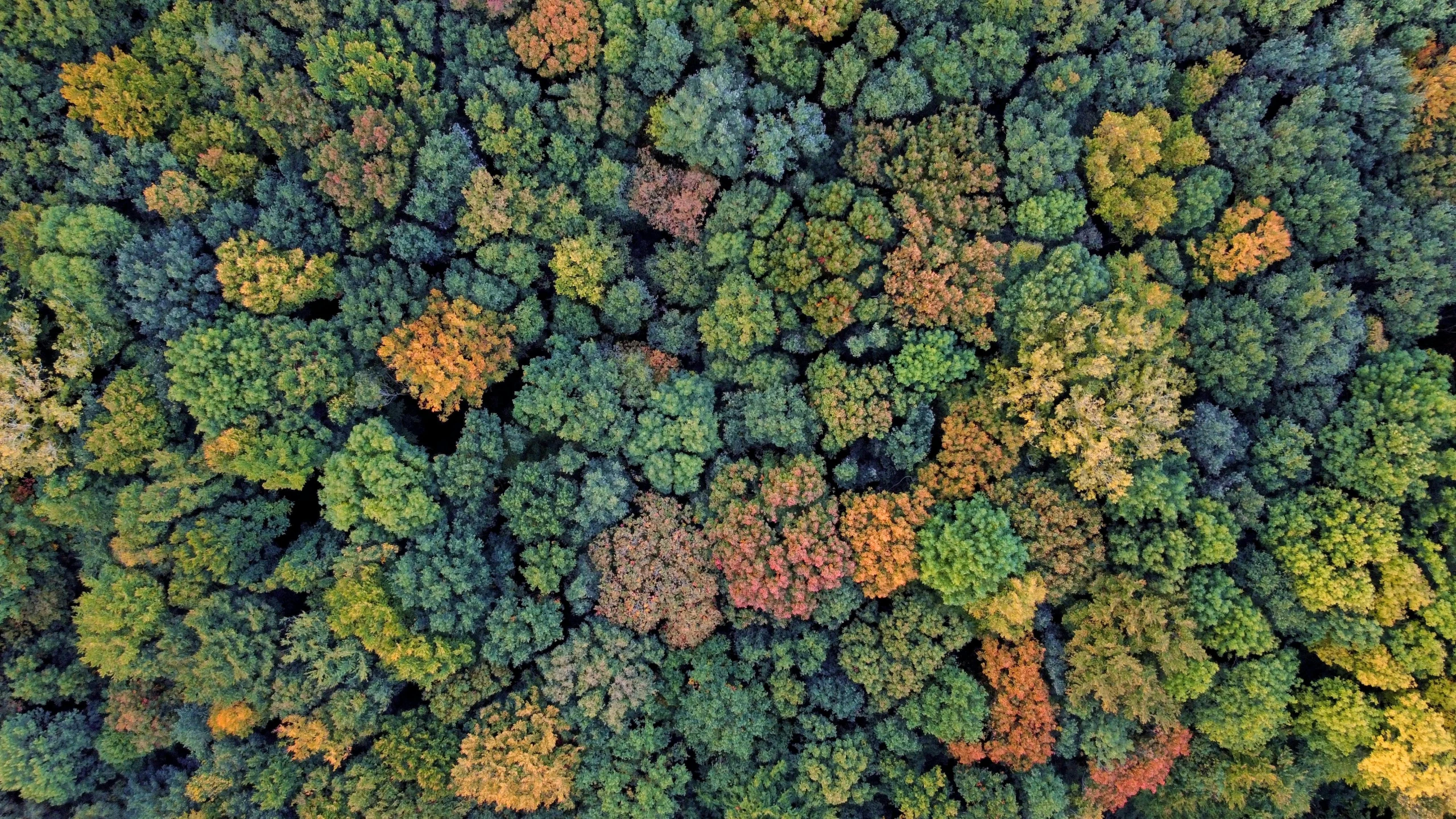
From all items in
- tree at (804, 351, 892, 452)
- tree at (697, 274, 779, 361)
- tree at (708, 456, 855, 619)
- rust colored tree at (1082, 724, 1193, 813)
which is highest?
tree at (697, 274, 779, 361)

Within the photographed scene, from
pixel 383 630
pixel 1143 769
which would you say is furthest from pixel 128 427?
pixel 1143 769

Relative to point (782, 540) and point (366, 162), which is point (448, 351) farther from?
point (782, 540)

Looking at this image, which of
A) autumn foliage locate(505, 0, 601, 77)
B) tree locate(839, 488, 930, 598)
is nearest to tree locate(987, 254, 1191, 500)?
tree locate(839, 488, 930, 598)

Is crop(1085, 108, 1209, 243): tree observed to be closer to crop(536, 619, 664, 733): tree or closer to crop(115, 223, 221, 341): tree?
crop(536, 619, 664, 733): tree

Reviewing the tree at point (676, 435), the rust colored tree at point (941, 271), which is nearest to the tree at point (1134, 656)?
the rust colored tree at point (941, 271)

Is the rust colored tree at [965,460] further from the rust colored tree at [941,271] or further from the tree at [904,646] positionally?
the tree at [904,646]

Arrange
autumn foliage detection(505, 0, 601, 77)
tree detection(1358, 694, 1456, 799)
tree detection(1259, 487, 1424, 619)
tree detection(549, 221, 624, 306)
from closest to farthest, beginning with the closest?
tree detection(1358, 694, 1456, 799) → tree detection(1259, 487, 1424, 619) → autumn foliage detection(505, 0, 601, 77) → tree detection(549, 221, 624, 306)
